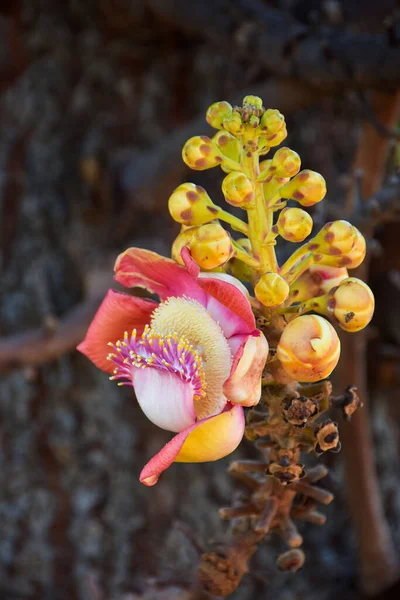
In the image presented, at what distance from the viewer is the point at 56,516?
138 cm

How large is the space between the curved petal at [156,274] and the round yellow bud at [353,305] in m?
0.08

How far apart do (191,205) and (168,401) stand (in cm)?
11

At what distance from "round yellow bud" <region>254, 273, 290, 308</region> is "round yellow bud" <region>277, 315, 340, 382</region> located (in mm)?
15

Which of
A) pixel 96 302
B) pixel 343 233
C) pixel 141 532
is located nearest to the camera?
pixel 343 233

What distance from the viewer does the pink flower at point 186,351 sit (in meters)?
0.36

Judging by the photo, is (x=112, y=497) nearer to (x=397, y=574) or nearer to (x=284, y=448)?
(x=397, y=574)

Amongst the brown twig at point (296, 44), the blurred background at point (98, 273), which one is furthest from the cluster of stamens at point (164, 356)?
the blurred background at point (98, 273)

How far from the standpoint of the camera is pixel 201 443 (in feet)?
1.17

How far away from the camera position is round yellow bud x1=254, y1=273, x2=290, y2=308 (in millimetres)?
373

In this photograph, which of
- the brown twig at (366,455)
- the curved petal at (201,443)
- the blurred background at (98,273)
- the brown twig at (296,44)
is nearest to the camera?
the curved petal at (201,443)

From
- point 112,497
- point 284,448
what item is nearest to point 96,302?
point 112,497

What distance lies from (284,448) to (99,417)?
1004 mm

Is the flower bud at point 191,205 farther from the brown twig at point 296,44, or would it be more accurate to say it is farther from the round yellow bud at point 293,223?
the brown twig at point 296,44

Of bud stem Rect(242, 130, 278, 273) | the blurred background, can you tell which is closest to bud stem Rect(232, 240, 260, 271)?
bud stem Rect(242, 130, 278, 273)
